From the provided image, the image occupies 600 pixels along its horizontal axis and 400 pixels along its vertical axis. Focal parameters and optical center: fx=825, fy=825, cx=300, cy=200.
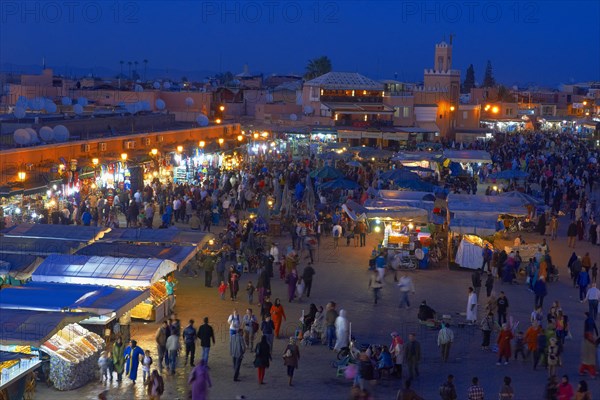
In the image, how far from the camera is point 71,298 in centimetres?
1134

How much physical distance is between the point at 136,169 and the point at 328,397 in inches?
671

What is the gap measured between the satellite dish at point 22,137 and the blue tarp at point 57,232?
7.03 metres

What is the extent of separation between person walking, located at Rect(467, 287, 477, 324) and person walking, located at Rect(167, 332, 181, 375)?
488 cm

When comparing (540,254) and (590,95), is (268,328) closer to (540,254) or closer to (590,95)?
(540,254)

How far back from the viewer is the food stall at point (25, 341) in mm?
9164

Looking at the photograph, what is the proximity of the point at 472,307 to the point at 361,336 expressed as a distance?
196cm

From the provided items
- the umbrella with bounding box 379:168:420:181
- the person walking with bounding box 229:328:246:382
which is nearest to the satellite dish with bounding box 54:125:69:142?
the umbrella with bounding box 379:168:420:181

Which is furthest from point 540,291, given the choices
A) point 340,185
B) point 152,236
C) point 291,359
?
point 340,185

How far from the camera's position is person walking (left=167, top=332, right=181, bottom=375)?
10.8 meters

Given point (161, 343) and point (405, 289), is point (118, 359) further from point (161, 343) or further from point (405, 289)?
point (405, 289)

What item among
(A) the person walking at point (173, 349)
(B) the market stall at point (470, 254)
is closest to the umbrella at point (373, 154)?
(B) the market stall at point (470, 254)

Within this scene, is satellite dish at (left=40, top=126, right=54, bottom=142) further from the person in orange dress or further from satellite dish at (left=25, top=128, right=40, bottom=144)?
the person in orange dress

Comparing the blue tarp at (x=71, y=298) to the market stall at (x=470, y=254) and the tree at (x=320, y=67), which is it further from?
the tree at (x=320, y=67)

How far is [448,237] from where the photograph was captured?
61.7 feet
